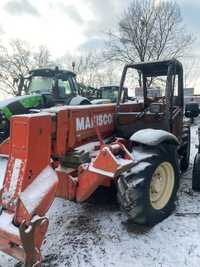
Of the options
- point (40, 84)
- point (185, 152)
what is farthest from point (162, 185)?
point (40, 84)

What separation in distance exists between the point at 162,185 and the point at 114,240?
3.30 ft

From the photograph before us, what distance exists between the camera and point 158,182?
3.80 m

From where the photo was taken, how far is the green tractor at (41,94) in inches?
321

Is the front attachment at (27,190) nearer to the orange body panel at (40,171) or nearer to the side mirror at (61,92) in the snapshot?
the orange body panel at (40,171)

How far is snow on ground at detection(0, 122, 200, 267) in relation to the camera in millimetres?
2920

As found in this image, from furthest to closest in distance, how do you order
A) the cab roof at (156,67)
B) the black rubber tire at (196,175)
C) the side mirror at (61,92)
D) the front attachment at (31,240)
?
the side mirror at (61,92), the black rubber tire at (196,175), the cab roof at (156,67), the front attachment at (31,240)

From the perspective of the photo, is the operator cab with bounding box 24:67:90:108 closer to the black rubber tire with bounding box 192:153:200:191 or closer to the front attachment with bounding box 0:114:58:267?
the black rubber tire with bounding box 192:153:200:191

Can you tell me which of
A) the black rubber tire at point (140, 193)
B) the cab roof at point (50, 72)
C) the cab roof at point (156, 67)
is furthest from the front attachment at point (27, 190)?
the cab roof at point (50, 72)

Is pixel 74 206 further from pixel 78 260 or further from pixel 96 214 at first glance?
pixel 78 260

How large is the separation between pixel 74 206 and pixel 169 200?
4.43 ft

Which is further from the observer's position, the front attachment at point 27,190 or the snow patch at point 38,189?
the snow patch at point 38,189

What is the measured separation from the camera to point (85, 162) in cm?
356

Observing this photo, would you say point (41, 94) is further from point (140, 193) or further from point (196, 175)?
point (140, 193)

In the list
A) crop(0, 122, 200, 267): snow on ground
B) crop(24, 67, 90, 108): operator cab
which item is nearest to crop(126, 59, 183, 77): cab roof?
crop(0, 122, 200, 267): snow on ground
